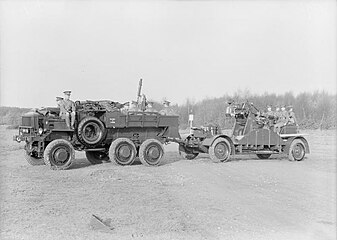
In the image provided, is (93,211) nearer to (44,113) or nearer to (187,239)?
(187,239)

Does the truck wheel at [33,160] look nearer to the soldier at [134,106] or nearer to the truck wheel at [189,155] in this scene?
the soldier at [134,106]

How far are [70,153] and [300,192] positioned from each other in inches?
258

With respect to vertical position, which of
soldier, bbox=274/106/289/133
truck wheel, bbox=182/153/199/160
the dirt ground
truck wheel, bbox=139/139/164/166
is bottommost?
the dirt ground

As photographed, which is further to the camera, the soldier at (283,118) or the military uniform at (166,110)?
the soldier at (283,118)

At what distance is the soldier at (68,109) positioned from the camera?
514 inches

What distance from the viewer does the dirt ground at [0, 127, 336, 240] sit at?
6.05 metres

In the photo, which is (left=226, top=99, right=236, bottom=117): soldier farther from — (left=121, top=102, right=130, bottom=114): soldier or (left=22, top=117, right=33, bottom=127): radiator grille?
(left=22, top=117, right=33, bottom=127): radiator grille

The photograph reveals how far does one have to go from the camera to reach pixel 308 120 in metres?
33.3

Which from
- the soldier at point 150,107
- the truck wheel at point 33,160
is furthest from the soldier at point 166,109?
the truck wheel at point 33,160

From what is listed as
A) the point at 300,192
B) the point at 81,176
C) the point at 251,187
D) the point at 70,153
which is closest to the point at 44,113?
the point at 70,153

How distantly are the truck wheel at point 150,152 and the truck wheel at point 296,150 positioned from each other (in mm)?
5213

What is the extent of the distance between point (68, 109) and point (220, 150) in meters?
5.29

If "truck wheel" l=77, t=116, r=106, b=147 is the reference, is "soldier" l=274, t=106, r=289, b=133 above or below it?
above

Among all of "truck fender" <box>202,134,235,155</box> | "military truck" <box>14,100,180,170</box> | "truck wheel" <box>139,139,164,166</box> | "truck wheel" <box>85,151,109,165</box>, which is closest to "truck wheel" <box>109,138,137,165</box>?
"military truck" <box>14,100,180,170</box>
